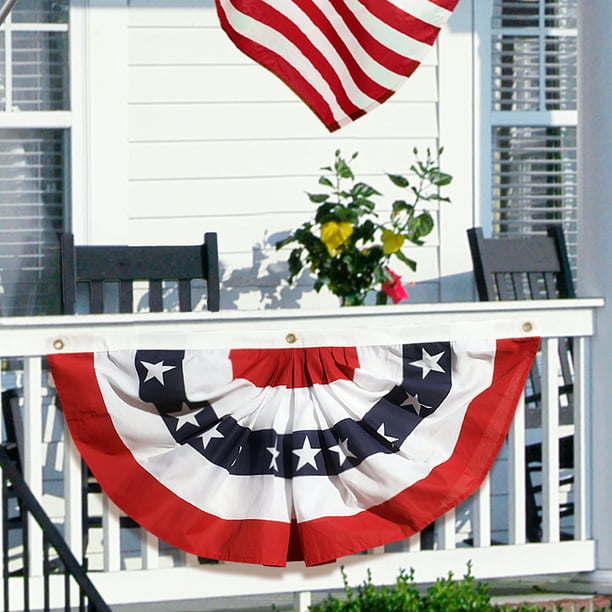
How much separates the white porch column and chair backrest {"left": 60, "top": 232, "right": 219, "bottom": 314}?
1526 millimetres

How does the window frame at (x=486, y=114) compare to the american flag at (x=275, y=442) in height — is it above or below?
above

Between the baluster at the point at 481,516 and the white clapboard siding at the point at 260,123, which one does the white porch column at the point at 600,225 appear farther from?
the white clapboard siding at the point at 260,123

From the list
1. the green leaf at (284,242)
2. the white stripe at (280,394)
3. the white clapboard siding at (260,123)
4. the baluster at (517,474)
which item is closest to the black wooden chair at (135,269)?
the green leaf at (284,242)

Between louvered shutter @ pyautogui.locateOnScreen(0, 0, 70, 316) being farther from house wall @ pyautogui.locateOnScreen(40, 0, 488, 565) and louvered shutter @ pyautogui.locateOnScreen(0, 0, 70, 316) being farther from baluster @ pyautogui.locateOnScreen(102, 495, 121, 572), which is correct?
baluster @ pyautogui.locateOnScreen(102, 495, 121, 572)

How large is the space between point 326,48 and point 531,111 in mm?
2410

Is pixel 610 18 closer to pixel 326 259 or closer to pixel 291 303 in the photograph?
pixel 326 259

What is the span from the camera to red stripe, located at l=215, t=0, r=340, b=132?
3.68 m

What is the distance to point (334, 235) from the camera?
5332mm

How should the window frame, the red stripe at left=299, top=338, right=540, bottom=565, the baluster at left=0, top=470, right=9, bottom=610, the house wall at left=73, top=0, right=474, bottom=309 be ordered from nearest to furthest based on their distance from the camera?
1. the baluster at left=0, top=470, right=9, bottom=610
2. the red stripe at left=299, top=338, right=540, bottom=565
3. the house wall at left=73, top=0, right=474, bottom=309
4. the window frame

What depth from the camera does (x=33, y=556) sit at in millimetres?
4000

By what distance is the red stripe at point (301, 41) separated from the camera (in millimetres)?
3678

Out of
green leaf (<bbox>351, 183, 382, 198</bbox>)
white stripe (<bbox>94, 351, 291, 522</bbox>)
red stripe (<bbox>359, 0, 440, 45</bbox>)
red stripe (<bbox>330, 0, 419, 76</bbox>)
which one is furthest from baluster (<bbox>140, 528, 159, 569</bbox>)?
green leaf (<bbox>351, 183, 382, 198</bbox>)

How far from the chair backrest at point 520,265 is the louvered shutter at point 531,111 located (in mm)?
434

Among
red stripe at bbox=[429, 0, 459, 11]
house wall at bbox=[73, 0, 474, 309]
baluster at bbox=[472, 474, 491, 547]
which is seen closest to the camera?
red stripe at bbox=[429, 0, 459, 11]
